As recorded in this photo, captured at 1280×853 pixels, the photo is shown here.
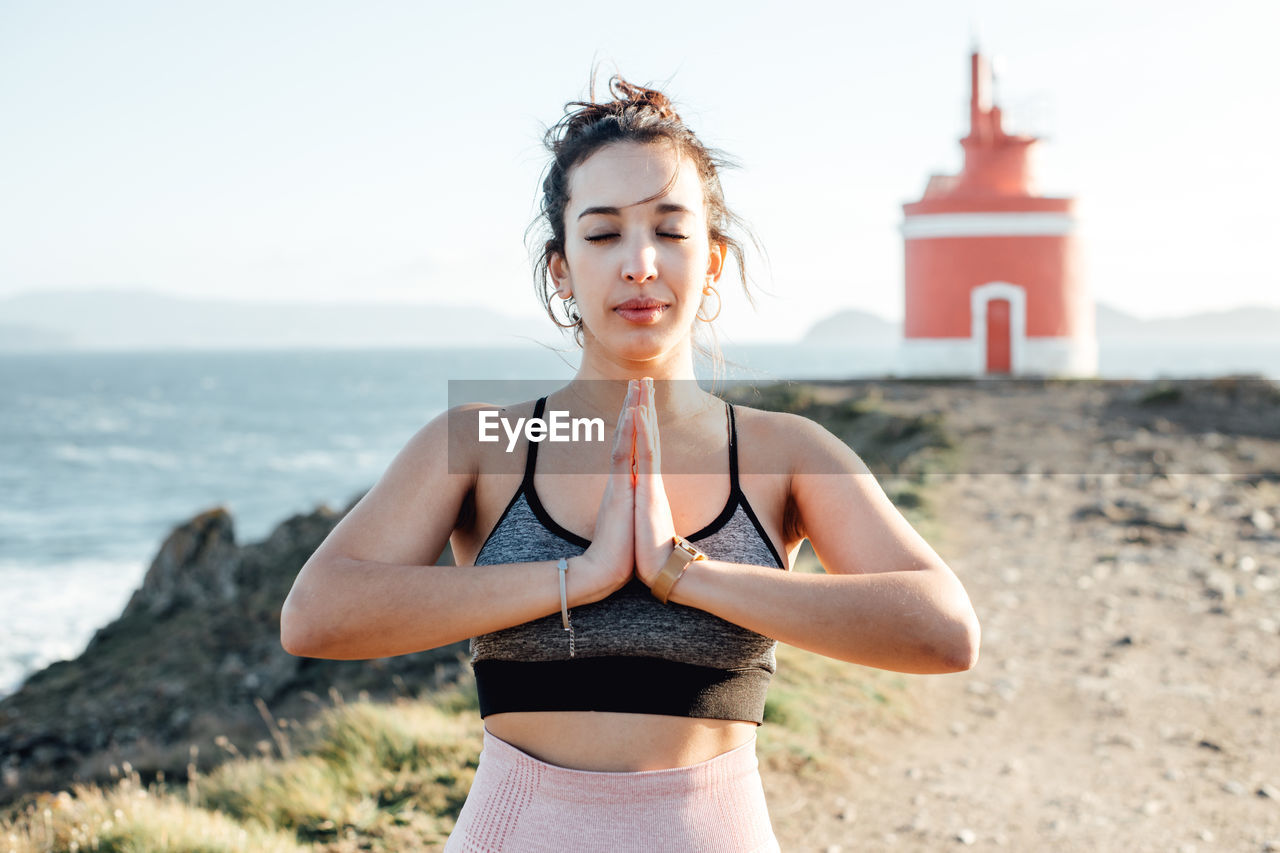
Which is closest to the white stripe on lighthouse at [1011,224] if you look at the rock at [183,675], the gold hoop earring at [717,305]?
the rock at [183,675]

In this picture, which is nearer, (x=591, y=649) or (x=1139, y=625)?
(x=591, y=649)

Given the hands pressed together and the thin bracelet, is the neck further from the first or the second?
the thin bracelet

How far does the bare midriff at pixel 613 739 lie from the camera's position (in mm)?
1823

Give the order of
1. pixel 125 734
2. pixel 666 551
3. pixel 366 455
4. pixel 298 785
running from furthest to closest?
pixel 366 455 → pixel 125 734 → pixel 298 785 → pixel 666 551

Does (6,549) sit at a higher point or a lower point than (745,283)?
lower

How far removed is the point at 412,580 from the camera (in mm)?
1818

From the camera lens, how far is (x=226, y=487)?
3475 centimetres

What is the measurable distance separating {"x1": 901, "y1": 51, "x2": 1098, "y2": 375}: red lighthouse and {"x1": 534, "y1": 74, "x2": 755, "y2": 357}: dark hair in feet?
72.2

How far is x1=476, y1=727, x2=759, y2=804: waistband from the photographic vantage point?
5.92ft

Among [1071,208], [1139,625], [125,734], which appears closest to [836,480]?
[1139,625]

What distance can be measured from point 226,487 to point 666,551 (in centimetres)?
3578

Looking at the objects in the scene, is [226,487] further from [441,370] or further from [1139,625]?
[441,370]

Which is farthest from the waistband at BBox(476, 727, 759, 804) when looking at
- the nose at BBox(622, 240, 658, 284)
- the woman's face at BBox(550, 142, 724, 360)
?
the nose at BBox(622, 240, 658, 284)

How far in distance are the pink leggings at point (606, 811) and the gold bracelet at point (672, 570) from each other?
1.05 feet
